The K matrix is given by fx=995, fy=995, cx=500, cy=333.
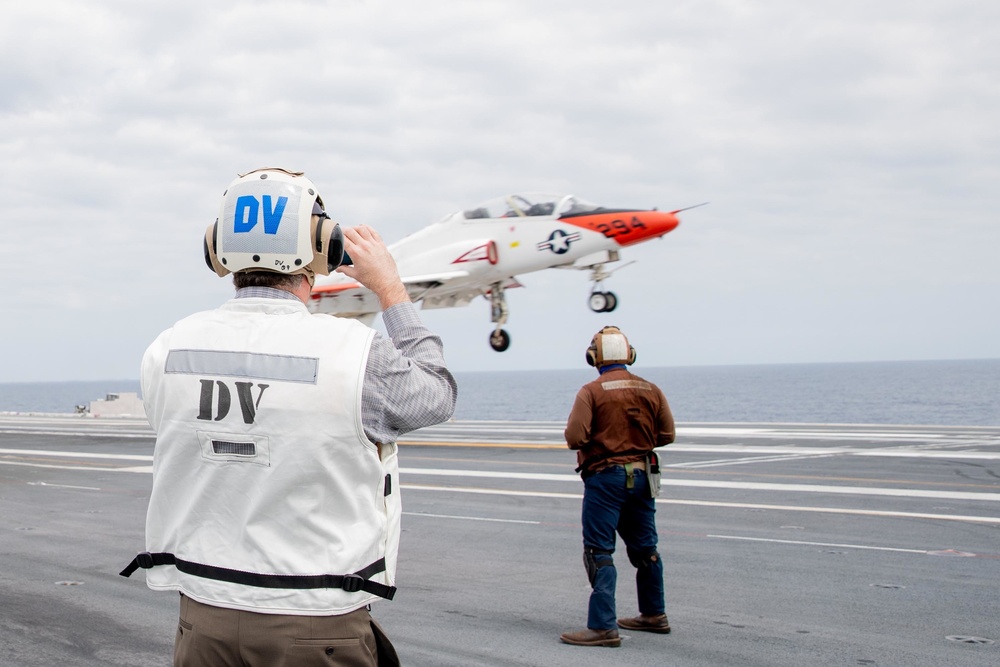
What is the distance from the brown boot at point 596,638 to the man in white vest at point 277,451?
4.25 metres

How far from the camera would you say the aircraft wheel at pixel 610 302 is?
26.8m

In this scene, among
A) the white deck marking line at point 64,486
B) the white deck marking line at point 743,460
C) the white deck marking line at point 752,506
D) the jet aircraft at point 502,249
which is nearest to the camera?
the white deck marking line at point 752,506

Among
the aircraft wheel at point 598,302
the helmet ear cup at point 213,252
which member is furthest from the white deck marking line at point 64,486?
the helmet ear cup at point 213,252

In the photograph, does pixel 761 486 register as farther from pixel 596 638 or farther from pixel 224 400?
pixel 224 400

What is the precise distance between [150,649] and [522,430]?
27126 millimetres

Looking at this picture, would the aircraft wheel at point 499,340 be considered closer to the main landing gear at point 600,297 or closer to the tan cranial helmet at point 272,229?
the main landing gear at point 600,297

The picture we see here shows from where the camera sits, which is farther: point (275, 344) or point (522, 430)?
point (522, 430)

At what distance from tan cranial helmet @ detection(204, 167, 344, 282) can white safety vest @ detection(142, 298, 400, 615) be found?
14cm

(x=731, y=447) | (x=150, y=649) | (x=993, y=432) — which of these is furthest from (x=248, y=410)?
(x=993, y=432)

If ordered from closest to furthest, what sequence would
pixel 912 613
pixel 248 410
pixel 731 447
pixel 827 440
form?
pixel 248 410, pixel 912 613, pixel 731 447, pixel 827 440

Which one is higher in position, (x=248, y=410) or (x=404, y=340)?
(x=404, y=340)

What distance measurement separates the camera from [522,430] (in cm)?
3384

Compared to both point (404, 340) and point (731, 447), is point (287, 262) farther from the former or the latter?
point (731, 447)

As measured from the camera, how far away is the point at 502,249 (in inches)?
1102
